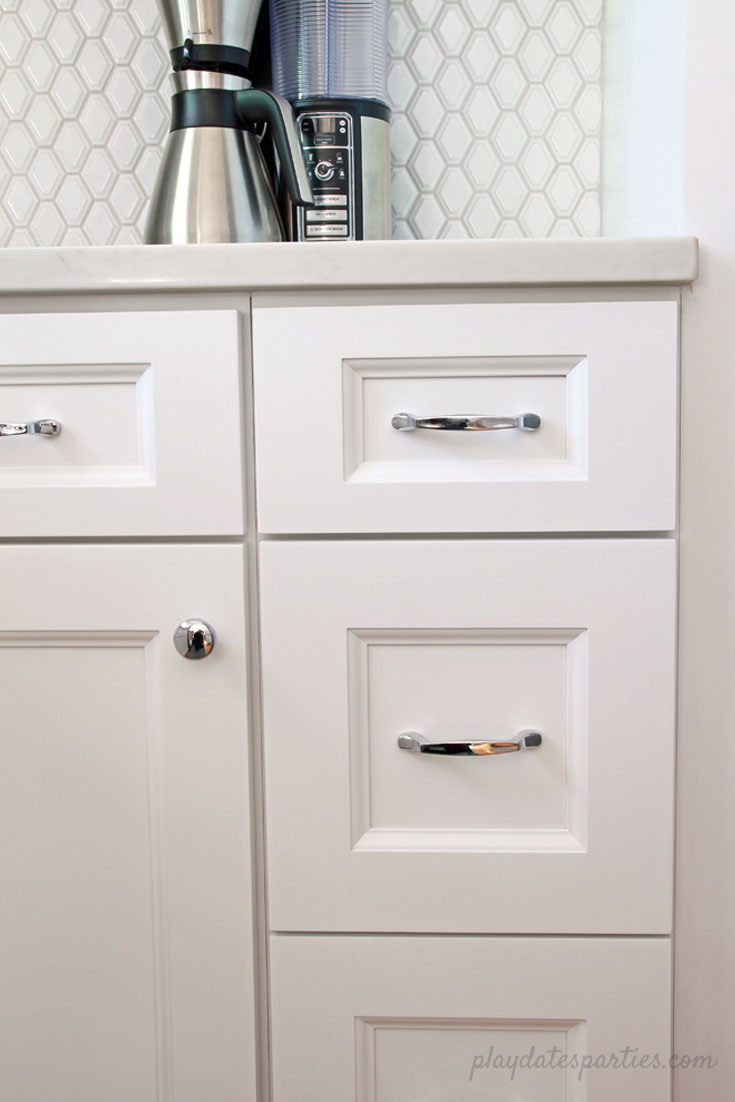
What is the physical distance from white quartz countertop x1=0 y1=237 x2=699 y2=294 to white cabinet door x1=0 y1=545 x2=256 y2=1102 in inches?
8.8

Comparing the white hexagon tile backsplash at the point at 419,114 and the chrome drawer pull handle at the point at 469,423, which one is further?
the white hexagon tile backsplash at the point at 419,114

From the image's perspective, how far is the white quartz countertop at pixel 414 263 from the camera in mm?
705

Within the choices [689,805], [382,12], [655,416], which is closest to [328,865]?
[689,805]

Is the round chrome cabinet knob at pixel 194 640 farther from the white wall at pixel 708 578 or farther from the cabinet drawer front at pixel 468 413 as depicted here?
the white wall at pixel 708 578

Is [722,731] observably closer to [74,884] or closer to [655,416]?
[655,416]

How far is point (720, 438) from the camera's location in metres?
0.73

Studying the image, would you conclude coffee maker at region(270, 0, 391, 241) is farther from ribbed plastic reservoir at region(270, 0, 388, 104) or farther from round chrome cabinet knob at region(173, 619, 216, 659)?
round chrome cabinet knob at region(173, 619, 216, 659)

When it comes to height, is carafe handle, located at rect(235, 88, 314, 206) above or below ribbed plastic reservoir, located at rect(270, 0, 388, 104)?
below

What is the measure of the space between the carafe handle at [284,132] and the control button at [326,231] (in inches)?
3.3

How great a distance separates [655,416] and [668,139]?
268 mm

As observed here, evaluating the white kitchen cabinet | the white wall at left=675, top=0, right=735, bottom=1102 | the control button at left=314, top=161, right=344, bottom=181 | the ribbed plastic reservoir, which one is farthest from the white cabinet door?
the ribbed plastic reservoir

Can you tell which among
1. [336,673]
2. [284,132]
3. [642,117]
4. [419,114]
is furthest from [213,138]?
[336,673]

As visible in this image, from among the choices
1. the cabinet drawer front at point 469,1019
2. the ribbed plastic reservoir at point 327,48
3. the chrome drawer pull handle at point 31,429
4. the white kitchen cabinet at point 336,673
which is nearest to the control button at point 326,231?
the ribbed plastic reservoir at point 327,48

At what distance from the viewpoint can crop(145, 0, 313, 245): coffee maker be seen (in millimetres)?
891
